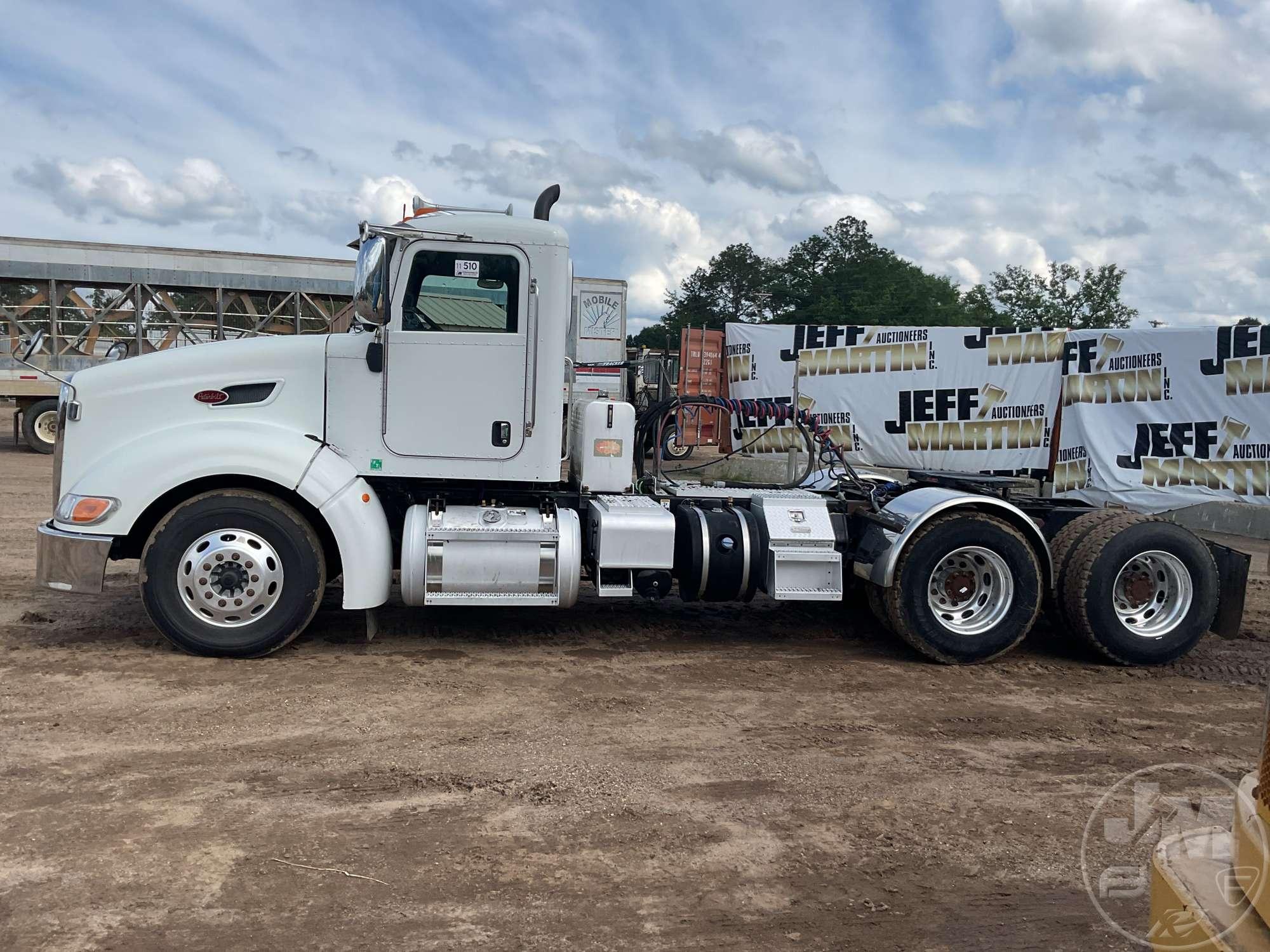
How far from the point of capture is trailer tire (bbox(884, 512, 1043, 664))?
263 inches

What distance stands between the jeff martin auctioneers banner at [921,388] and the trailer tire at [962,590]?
5.41 meters

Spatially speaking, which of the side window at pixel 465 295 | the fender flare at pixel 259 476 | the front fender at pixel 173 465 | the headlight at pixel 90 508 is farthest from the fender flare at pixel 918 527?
the headlight at pixel 90 508

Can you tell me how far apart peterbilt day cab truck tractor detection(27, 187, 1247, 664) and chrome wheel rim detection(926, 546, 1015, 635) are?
18mm

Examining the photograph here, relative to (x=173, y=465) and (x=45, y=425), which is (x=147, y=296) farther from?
(x=173, y=465)

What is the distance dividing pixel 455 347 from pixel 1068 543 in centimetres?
432

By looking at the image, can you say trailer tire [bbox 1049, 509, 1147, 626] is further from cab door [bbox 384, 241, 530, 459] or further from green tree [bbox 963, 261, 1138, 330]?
green tree [bbox 963, 261, 1138, 330]

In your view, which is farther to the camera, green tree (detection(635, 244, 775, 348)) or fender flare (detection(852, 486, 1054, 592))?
green tree (detection(635, 244, 775, 348))

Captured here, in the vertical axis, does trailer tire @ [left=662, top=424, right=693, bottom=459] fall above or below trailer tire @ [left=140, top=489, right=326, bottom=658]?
above

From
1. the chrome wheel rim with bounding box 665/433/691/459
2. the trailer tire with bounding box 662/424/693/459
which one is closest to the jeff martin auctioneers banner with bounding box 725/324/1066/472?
the chrome wheel rim with bounding box 665/433/691/459

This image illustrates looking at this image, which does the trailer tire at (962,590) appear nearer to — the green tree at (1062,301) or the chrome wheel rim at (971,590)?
the chrome wheel rim at (971,590)

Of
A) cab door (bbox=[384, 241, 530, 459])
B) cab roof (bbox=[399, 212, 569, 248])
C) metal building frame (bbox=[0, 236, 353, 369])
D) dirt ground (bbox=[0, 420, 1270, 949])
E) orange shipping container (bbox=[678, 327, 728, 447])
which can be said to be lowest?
dirt ground (bbox=[0, 420, 1270, 949])

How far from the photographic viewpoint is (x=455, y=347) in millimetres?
6504

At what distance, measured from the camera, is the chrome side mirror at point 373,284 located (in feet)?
21.1

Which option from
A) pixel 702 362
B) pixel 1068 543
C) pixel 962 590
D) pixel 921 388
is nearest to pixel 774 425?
pixel 962 590
